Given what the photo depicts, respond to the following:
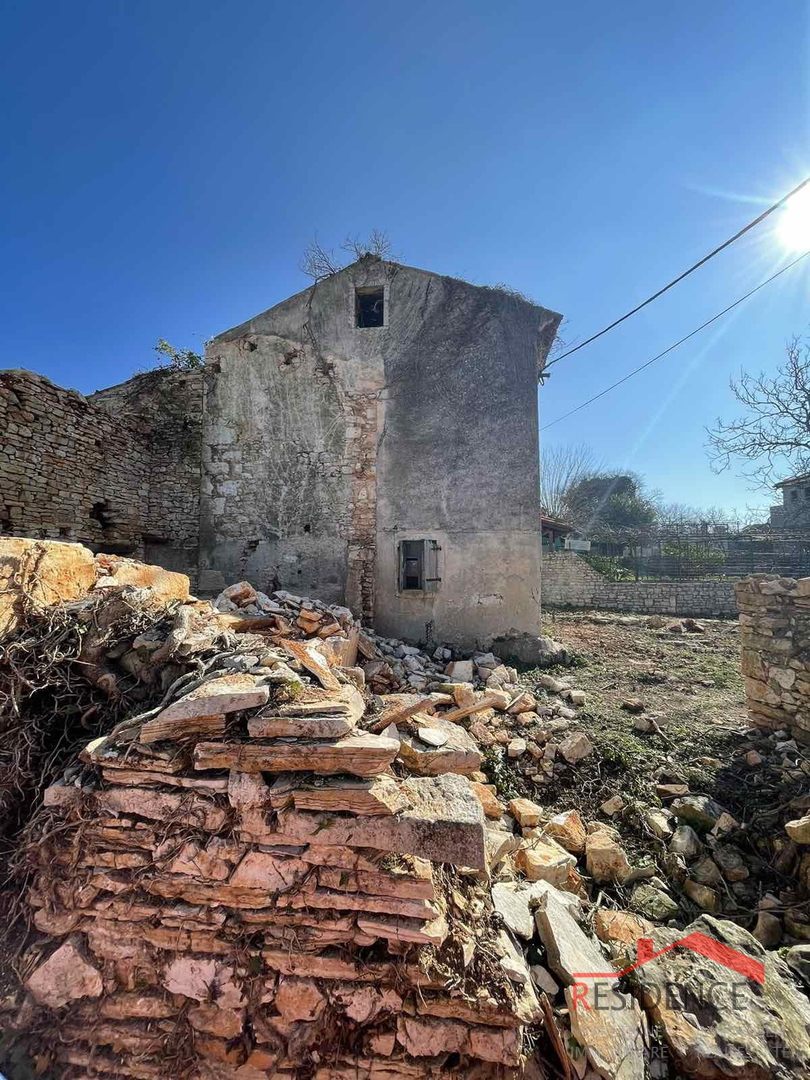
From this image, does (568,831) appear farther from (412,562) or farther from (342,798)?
(412,562)

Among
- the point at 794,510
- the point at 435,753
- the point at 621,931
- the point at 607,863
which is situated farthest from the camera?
the point at 794,510

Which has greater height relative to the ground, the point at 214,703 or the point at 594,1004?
the point at 214,703

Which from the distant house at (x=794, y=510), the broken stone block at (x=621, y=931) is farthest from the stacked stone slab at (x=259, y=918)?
the distant house at (x=794, y=510)

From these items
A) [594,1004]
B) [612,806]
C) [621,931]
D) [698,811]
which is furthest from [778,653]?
[594,1004]

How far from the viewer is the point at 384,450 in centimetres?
762

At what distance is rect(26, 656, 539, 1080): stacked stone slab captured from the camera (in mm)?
1714

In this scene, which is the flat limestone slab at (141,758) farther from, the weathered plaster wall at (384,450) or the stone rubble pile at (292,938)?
the weathered plaster wall at (384,450)

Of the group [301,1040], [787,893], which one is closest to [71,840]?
[301,1040]

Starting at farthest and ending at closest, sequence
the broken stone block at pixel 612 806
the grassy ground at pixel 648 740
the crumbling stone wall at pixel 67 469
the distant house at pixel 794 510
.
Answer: the distant house at pixel 794 510 < the crumbling stone wall at pixel 67 469 < the grassy ground at pixel 648 740 < the broken stone block at pixel 612 806

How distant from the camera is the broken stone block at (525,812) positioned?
319cm

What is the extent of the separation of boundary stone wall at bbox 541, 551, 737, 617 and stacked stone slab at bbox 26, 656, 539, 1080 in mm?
12890

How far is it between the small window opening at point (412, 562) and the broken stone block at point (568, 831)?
4533 millimetres

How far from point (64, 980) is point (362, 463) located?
269 inches

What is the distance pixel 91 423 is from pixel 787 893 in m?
10.5
